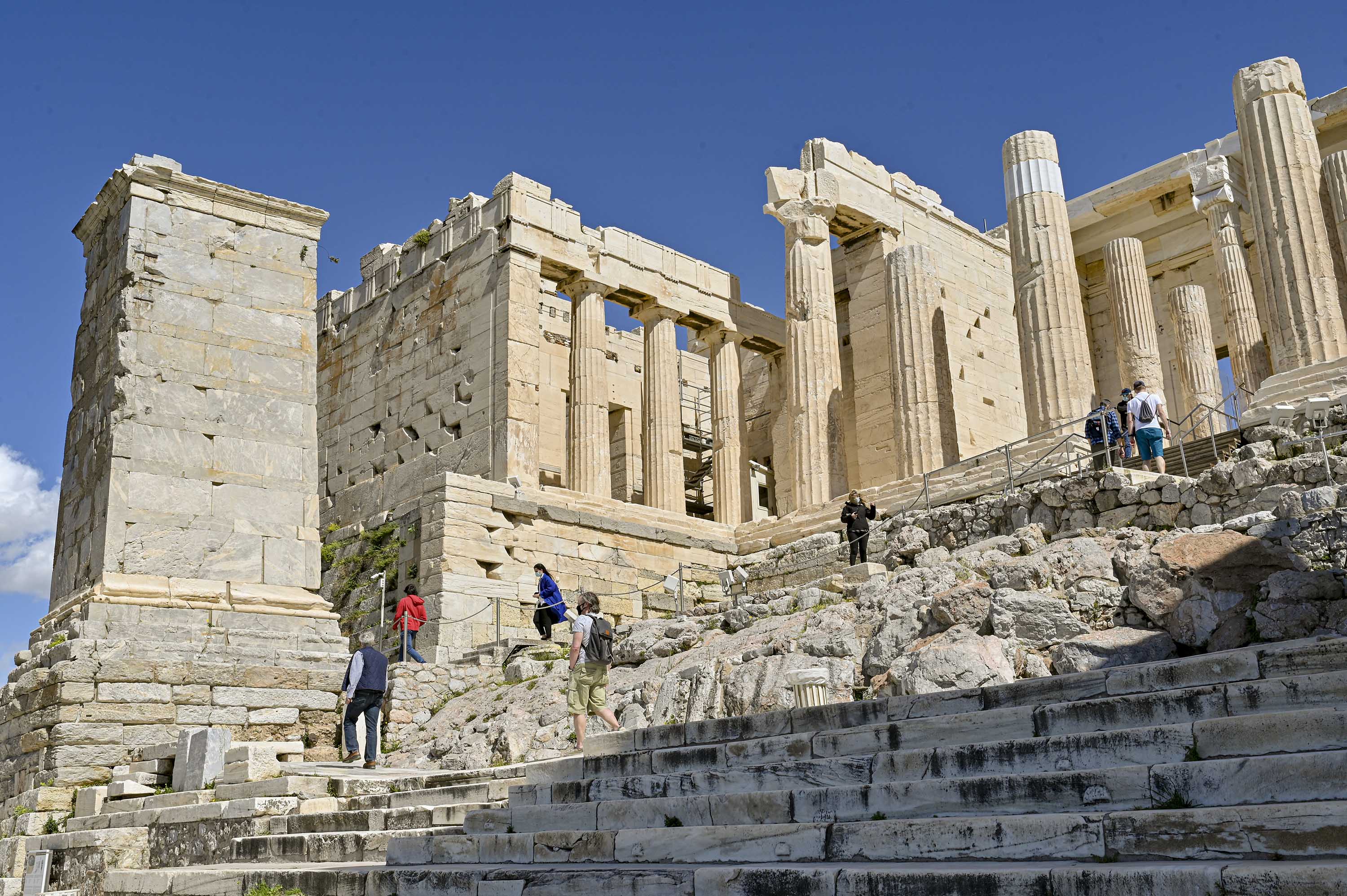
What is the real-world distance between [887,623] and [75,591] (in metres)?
8.19

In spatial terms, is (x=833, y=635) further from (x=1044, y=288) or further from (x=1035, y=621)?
(x=1044, y=288)

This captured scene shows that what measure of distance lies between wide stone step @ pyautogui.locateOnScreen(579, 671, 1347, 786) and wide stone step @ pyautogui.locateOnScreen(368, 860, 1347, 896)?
56.5 inches

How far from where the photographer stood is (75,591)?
1264cm

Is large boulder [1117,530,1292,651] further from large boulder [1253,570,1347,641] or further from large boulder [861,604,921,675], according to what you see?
large boulder [861,604,921,675]

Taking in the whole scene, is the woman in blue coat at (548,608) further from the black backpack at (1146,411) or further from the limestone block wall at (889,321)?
the limestone block wall at (889,321)

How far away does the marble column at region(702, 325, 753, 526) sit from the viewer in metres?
27.2

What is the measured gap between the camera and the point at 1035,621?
36.9ft

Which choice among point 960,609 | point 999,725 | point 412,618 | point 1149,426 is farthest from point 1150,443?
point 412,618

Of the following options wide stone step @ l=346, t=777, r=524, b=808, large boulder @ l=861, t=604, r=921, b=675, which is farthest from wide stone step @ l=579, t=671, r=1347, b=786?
large boulder @ l=861, t=604, r=921, b=675

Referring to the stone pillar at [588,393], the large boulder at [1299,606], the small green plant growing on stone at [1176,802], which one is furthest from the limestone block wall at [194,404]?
Result: the stone pillar at [588,393]

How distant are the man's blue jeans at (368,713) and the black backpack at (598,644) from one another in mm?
2448

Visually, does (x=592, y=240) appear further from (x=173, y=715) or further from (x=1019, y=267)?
(x=173, y=715)

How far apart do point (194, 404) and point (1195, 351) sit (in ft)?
65.9

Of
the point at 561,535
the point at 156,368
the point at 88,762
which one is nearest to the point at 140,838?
the point at 88,762
